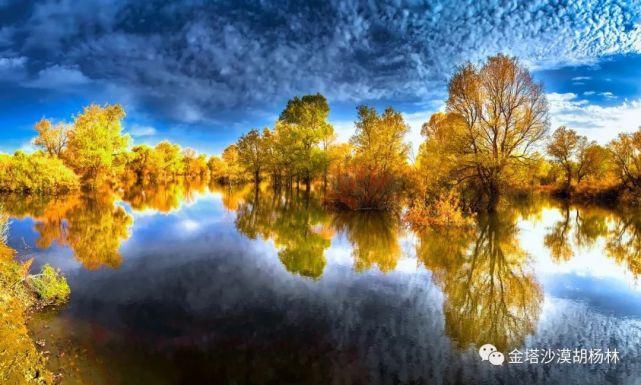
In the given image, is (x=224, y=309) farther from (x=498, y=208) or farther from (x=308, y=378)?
(x=498, y=208)

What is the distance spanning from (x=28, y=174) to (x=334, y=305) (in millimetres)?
49401

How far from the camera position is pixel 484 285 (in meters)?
12.2

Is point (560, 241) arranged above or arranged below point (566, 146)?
below

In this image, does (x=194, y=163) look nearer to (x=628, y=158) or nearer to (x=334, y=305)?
(x=628, y=158)

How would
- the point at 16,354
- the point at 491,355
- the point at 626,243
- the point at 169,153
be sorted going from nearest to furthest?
the point at 16,354 < the point at 491,355 < the point at 626,243 < the point at 169,153

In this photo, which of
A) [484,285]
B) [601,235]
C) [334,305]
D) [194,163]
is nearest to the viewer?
[334,305]

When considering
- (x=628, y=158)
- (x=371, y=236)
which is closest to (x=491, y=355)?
(x=371, y=236)

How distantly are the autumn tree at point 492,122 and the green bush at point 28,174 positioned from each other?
147 feet

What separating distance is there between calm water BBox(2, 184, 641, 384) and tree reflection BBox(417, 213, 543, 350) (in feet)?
0.19

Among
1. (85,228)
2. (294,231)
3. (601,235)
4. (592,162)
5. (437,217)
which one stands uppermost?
(592,162)

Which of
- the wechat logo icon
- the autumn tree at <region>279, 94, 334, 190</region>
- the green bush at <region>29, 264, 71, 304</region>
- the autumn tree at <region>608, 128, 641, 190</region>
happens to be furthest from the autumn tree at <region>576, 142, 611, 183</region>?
the green bush at <region>29, 264, 71, 304</region>

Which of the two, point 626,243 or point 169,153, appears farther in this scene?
point 169,153

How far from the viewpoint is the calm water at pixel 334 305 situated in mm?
7293

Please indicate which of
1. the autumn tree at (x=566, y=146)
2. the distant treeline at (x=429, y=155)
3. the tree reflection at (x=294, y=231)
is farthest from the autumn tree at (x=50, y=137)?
the autumn tree at (x=566, y=146)
